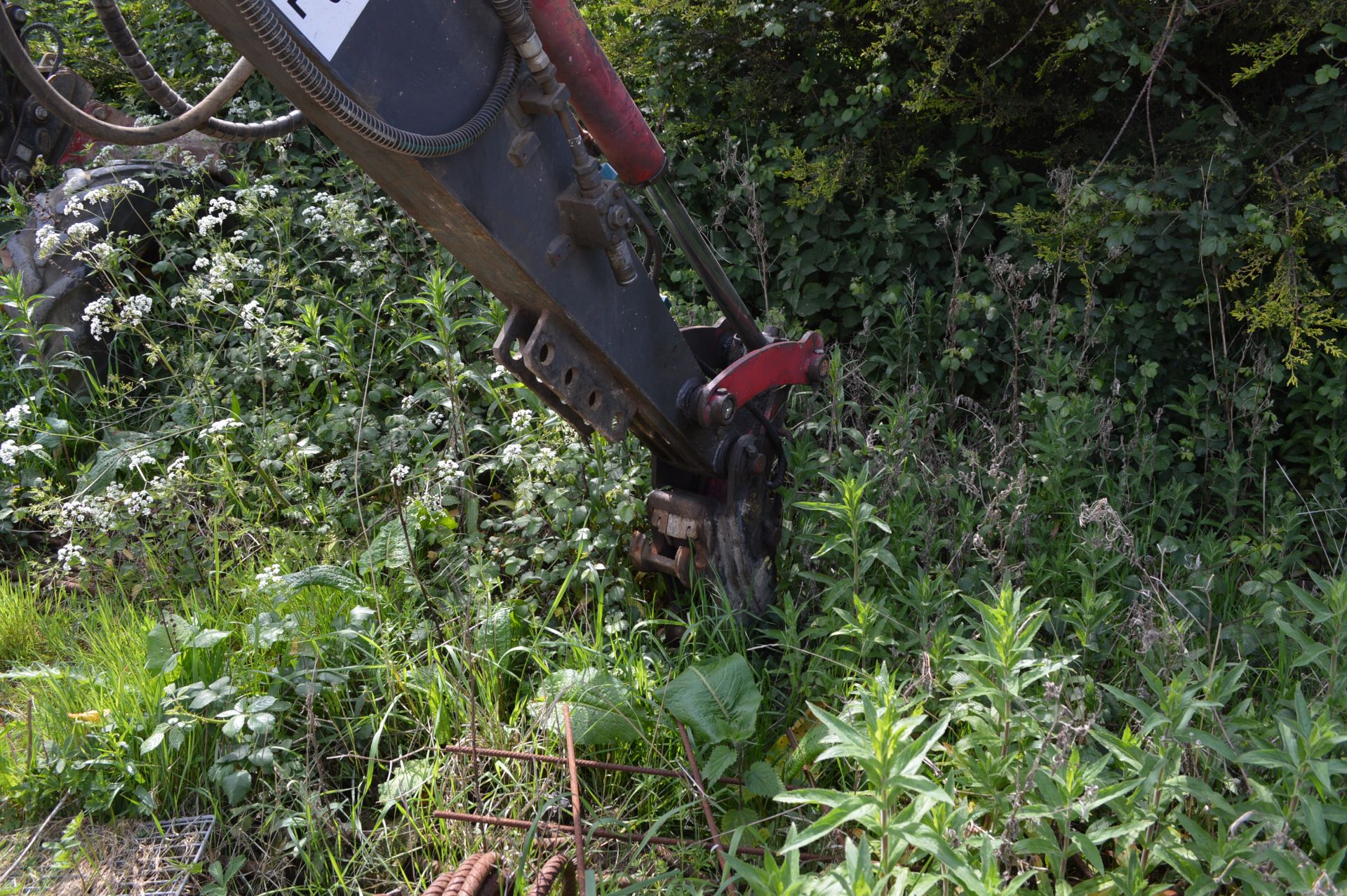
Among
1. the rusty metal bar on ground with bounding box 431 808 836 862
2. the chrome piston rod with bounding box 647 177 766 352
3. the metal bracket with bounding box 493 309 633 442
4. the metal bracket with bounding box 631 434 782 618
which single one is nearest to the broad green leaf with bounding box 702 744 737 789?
the rusty metal bar on ground with bounding box 431 808 836 862

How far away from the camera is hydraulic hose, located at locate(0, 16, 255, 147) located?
1.99 meters

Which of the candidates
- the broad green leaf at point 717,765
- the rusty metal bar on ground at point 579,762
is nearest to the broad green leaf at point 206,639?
the rusty metal bar on ground at point 579,762

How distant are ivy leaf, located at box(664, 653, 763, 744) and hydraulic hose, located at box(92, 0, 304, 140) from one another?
1.59 m

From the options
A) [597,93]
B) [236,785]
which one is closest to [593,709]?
[236,785]

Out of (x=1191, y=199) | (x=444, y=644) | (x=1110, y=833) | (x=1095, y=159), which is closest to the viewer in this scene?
(x=1110, y=833)

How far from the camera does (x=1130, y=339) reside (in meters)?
3.90

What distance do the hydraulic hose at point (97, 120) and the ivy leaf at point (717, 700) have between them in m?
1.68

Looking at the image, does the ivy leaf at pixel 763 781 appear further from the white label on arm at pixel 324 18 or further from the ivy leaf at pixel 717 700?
the white label on arm at pixel 324 18

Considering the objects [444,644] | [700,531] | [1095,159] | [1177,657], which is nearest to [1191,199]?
[1095,159]

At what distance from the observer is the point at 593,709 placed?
262cm

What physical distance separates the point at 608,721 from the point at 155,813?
1.17 metres

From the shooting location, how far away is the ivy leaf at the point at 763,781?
2.44 m

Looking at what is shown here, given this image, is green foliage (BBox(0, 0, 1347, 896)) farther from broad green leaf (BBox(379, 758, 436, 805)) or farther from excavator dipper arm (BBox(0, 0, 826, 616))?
excavator dipper arm (BBox(0, 0, 826, 616))

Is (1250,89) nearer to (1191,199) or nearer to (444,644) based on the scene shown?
(1191,199)
